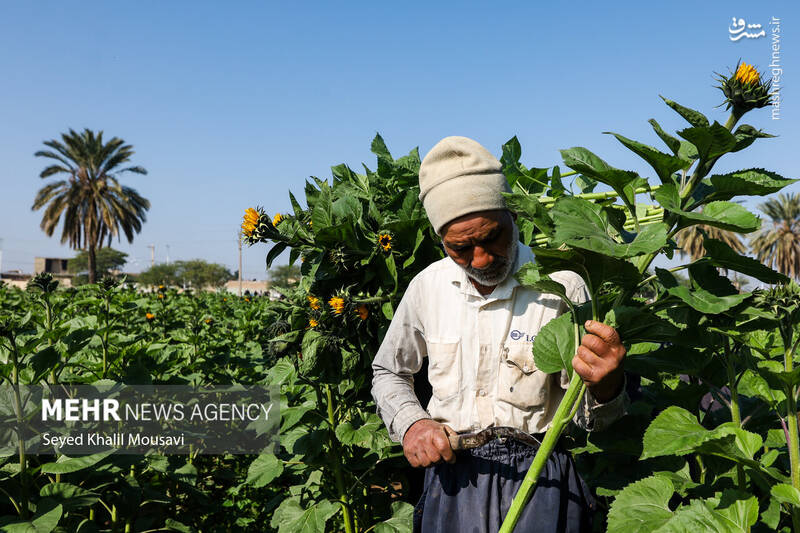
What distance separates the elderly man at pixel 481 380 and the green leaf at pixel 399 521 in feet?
2.71

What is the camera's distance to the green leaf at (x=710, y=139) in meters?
1.25

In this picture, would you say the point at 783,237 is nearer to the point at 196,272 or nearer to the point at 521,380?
the point at 521,380

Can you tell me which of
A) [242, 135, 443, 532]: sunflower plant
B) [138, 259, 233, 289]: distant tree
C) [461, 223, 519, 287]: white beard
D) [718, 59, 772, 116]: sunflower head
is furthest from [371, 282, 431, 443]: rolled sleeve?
[138, 259, 233, 289]: distant tree

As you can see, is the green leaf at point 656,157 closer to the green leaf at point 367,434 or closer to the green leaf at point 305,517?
the green leaf at point 367,434

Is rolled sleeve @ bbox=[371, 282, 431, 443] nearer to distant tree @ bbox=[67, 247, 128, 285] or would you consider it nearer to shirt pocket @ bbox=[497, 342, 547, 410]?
shirt pocket @ bbox=[497, 342, 547, 410]

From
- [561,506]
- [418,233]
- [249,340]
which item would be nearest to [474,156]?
[418,233]

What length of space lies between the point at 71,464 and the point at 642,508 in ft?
7.56

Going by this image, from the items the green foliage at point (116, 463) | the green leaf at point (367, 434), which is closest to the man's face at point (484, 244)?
the green leaf at point (367, 434)

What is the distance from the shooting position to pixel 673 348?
1670 mm

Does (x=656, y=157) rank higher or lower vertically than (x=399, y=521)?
higher

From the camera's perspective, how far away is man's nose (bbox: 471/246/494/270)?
1874 millimetres

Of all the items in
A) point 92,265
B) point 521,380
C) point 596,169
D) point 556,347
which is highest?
point 92,265

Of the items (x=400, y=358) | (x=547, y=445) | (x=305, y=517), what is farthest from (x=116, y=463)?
(x=547, y=445)

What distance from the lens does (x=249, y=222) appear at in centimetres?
264
